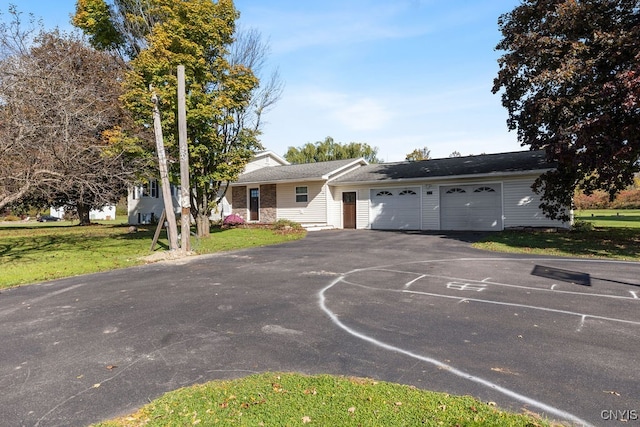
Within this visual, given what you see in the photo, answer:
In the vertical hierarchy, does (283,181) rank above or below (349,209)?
above

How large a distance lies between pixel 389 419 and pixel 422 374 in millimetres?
979

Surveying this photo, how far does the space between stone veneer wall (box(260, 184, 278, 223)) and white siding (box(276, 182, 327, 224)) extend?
321mm

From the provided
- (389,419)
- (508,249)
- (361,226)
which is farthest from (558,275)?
(361,226)

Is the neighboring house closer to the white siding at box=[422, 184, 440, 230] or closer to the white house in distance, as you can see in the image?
the white house in distance

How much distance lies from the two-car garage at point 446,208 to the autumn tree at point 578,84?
3.40 meters

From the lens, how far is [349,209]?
2297 cm

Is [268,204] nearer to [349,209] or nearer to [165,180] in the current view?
[349,209]

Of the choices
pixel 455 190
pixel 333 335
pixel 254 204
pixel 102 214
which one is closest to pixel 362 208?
pixel 455 190

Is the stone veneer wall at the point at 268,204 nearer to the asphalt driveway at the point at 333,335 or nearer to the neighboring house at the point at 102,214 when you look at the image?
the asphalt driveway at the point at 333,335

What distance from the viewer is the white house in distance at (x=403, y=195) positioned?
17.7 m

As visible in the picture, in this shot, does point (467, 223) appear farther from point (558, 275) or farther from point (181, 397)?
point (181, 397)

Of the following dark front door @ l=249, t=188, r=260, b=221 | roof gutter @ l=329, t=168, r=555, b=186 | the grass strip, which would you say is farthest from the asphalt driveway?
dark front door @ l=249, t=188, r=260, b=221

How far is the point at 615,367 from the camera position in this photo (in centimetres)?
375

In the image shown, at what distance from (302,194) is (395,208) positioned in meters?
6.09
